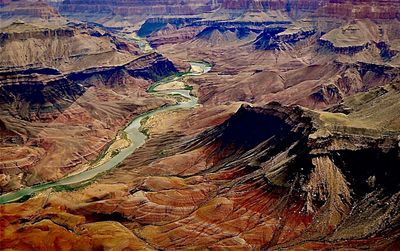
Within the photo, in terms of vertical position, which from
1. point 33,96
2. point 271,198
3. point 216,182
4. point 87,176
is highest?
point 33,96

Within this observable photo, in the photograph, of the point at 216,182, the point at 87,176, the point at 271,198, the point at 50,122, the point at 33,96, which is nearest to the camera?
the point at 271,198

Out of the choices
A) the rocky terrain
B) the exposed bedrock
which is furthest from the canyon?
the exposed bedrock

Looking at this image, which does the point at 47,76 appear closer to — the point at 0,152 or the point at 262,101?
the point at 0,152

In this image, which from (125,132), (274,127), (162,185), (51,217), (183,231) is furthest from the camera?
(125,132)

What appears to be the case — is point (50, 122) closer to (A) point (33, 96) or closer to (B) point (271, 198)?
(A) point (33, 96)

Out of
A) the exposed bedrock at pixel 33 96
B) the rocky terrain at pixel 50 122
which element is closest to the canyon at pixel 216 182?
the rocky terrain at pixel 50 122

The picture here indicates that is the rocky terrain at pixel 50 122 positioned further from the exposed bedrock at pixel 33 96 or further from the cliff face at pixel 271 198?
the cliff face at pixel 271 198

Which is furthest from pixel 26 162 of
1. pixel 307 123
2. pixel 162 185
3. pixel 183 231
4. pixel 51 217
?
pixel 307 123

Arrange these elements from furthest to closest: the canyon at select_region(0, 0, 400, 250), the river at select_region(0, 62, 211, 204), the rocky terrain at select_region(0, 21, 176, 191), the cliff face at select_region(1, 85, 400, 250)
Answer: the rocky terrain at select_region(0, 21, 176, 191) < the river at select_region(0, 62, 211, 204) < the canyon at select_region(0, 0, 400, 250) < the cliff face at select_region(1, 85, 400, 250)

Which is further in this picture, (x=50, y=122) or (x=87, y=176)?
(x=50, y=122)

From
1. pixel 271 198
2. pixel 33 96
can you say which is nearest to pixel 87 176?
pixel 33 96

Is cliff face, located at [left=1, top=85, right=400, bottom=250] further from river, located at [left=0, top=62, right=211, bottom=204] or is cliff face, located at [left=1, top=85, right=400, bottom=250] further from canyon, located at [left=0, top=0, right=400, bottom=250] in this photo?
river, located at [left=0, top=62, right=211, bottom=204]
